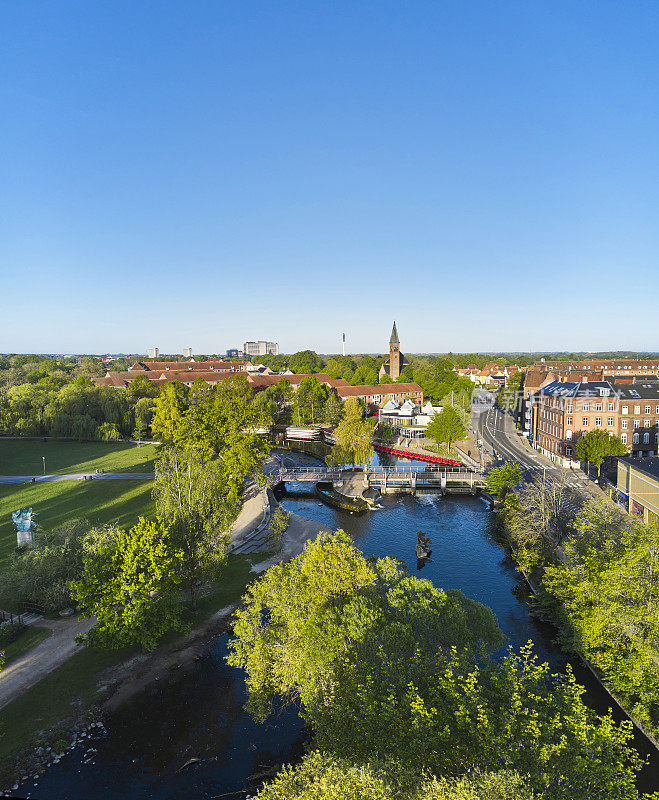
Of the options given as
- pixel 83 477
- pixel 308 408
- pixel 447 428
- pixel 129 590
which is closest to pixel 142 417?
pixel 83 477

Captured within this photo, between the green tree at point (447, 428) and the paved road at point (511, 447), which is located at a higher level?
the green tree at point (447, 428)

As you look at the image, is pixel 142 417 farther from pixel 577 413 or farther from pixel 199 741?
pixel 199 741

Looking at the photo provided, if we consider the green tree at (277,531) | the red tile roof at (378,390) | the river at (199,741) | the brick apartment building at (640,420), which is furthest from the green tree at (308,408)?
the river at (199,741)

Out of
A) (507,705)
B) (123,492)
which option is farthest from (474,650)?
(123,492)

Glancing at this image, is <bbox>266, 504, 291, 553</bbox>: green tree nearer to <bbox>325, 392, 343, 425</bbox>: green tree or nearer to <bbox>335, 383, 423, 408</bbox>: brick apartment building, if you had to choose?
<bbox>325, 392, 343, 425</bbox>: green tree

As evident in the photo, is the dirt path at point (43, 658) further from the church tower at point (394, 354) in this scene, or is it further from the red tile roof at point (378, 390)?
the church tower at point (394, 354)
